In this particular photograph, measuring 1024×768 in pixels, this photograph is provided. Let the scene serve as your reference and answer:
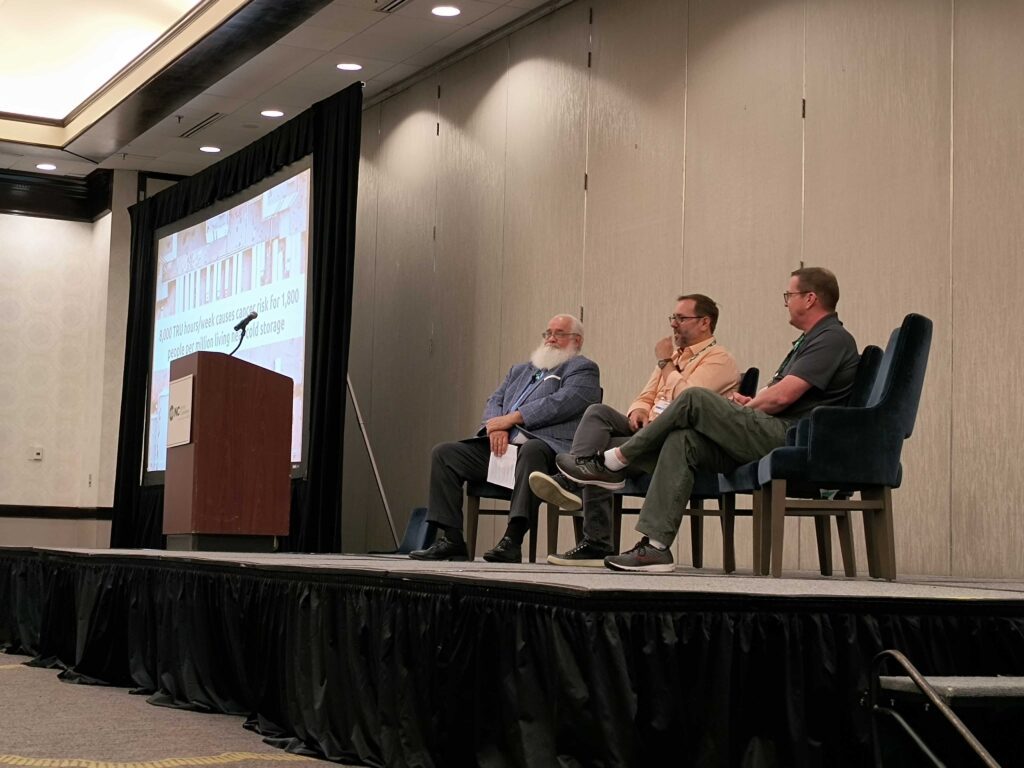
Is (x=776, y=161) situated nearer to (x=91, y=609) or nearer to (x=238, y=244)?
(x=91, y=609)

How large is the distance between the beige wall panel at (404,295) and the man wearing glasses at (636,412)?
3.65m

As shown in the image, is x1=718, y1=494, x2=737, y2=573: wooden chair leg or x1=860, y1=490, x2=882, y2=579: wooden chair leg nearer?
x1=860, y1=490, x2=882, y2=579: wooden chair leg

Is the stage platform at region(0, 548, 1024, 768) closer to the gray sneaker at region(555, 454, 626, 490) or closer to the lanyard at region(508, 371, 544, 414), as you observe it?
the gray sneaker at region(555, 454, 626, 490)

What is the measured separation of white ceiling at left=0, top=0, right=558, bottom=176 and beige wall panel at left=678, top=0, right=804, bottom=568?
1.40 m

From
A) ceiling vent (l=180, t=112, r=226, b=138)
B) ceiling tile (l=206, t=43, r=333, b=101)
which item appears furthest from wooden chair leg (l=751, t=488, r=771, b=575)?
ceiling vent (l=180, t=112, r=226, b=138)

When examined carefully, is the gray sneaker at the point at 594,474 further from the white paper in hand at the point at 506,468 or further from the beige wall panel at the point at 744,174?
the beige wall panel at the point at 744,174

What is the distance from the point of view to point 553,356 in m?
5.29

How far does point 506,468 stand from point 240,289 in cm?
437

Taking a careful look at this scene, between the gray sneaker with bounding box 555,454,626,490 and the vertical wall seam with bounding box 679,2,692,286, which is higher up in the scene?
the vertical wall seam with bounding box 679,2,692,286

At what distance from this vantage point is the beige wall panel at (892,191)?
203 inches

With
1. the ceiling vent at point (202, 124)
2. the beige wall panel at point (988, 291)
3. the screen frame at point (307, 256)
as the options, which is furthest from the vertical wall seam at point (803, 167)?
the ceiling vent at point (202, 124)

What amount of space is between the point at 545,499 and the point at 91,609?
162 centimetres

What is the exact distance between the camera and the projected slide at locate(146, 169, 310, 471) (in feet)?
27.2

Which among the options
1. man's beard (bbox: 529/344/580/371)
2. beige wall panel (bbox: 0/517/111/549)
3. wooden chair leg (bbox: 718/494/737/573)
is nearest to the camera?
wooden chair leg (bbox: 718/494/737/573)
